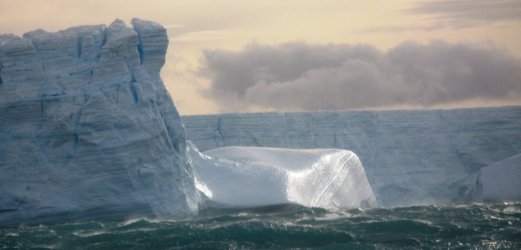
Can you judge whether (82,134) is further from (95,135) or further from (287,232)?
(287,232)

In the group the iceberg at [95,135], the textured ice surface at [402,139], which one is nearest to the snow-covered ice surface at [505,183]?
the textured ice surface at [402,139]

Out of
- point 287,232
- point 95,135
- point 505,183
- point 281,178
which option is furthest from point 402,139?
point 95,135

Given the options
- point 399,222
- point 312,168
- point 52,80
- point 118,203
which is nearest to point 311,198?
point 312,168

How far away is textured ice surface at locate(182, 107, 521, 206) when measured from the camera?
23328 mm

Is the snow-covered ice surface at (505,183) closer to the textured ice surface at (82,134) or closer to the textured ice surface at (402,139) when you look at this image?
the textured ice surface at (402,139)

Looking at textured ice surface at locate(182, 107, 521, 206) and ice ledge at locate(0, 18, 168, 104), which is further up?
ice ledge at locate(0, 18, 168, 104)

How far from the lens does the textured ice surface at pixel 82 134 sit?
17.2 meters

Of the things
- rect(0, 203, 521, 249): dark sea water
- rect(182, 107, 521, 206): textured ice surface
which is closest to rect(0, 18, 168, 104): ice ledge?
rect(0, 203, 521, 249): dark sea water

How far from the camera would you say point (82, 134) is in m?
17.4

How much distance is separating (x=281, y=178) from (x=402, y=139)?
635 cm

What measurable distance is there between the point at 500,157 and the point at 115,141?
448 inches

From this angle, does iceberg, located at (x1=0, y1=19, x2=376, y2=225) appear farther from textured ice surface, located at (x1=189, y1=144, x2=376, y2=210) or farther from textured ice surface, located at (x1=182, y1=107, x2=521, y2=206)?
textured ice surface, located at (x1=182, y1=107, x2=521, y2=206)

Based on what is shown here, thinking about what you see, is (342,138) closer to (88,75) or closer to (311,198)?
(311,198)

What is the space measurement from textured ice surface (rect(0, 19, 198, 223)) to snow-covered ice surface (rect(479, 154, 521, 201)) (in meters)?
7.57
